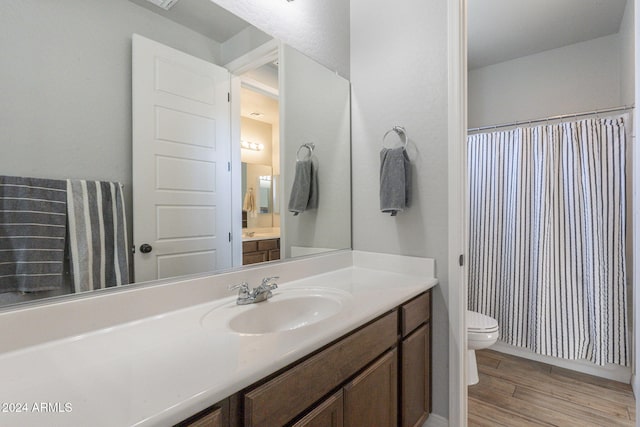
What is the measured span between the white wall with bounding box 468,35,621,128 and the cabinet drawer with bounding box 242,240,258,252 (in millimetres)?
2752

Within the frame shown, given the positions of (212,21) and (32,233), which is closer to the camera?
(32,233)

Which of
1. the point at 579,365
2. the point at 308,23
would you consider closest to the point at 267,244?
the point at 308,23

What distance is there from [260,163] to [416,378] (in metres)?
1.23

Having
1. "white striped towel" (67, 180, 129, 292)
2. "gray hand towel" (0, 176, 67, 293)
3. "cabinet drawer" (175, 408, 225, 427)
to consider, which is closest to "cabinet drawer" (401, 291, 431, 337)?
"cabinet drawer" (175, 408, 225, 427)

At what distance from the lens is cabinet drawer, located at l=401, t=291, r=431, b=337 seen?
1315 mm

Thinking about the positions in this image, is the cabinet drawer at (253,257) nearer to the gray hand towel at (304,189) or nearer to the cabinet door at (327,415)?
the gray hand towel at (304,189)

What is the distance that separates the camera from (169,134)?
1.11 metres

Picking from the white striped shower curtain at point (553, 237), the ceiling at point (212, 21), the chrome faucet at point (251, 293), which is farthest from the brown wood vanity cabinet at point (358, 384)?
the white striped shower curtain at point (553, 237)

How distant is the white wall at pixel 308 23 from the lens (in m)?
1.40

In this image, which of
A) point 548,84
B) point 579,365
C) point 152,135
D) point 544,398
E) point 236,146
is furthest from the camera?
point 548,84

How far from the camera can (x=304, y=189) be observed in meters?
1.70

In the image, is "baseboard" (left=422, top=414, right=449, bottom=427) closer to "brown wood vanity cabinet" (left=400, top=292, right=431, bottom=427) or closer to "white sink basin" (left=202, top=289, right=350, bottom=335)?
"brown wood vanity cabinet" (left=400, top=292, right=431, bottom=427)

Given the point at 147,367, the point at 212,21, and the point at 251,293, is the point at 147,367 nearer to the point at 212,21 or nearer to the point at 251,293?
the point at 251,293

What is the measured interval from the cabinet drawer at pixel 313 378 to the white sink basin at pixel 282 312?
0.13m
